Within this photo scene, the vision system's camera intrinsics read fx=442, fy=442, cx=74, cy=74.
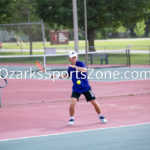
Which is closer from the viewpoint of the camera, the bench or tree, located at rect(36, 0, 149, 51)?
the bench

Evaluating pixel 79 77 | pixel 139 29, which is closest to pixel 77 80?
pixel 79 77

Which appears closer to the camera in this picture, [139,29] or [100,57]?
[100,57]

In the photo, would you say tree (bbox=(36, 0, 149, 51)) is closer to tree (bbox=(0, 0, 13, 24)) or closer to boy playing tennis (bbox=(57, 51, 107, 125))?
tree (bbox=(0, 0, 13, 24))

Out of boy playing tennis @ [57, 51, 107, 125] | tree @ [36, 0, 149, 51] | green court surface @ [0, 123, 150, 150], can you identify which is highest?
tree @ [36, 0, 149, 51]

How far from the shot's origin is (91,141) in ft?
26.0

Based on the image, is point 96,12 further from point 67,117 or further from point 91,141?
point 91,141

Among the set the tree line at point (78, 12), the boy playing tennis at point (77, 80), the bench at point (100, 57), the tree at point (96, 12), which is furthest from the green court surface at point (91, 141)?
the tree at point (96, 12)

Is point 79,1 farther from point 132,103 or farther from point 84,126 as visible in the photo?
point 84,126

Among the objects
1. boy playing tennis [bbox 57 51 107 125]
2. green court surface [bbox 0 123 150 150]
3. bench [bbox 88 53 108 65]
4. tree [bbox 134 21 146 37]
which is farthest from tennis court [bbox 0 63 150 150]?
tree [bbox 134 21 146 37]

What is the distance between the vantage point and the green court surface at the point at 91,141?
7.54m

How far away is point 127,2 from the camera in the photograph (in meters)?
32.5

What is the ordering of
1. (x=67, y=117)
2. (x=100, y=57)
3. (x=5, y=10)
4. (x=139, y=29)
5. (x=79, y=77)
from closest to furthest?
1. (x=79, y=77)
2. (x=67, y=117)
3. (x=100, y=57)
4. (x=5, y=10)
5. (x=139, y=29)

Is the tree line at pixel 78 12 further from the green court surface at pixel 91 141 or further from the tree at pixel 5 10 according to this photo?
the green court surface at pixel 91 141

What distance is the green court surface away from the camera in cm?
754
